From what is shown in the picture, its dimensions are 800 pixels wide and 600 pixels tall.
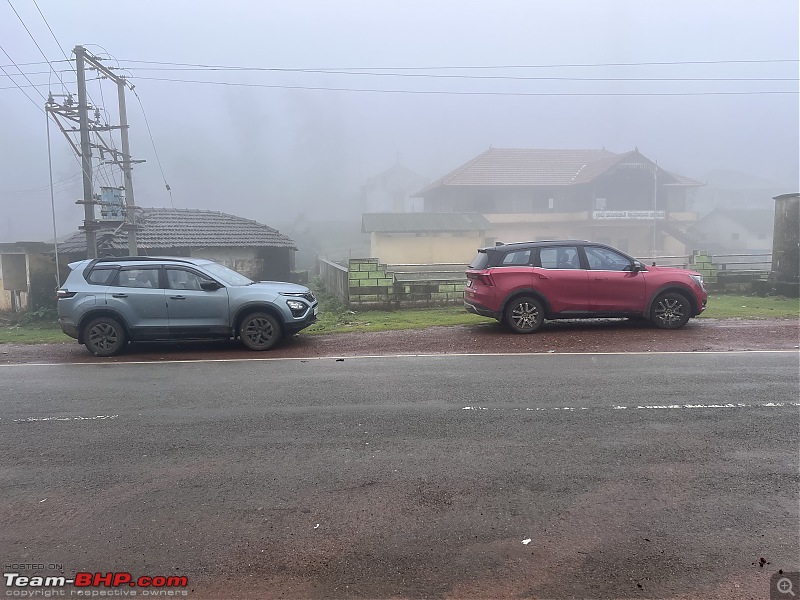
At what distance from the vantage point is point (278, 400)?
6.50 m

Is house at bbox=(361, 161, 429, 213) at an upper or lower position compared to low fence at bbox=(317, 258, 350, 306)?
upper

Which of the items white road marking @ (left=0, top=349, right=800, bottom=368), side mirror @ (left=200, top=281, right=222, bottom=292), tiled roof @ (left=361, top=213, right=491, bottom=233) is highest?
tiled roof @ (left=361, top=213, right=491, bottom=233)

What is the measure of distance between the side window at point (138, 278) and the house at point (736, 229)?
47601 mm

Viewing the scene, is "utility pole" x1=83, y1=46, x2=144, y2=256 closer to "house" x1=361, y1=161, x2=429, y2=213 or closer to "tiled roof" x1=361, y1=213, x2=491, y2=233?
"tiled roof" x1=361, y1=213, x2=491, y2=233

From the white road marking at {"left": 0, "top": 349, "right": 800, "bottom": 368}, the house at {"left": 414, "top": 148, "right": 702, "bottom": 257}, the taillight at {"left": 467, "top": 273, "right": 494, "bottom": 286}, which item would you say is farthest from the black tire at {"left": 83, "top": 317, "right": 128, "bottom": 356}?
the house at {"left": 414, "top": 148, "right": 702, "bottom": 257}

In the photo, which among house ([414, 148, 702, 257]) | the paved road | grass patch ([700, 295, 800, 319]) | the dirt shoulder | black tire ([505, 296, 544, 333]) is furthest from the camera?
house ([414, 148, 702, 257])

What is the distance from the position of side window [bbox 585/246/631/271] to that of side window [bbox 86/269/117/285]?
8.55 m

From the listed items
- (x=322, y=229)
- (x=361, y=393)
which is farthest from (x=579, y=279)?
(x=322, y=229)

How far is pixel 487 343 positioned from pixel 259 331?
3.97m

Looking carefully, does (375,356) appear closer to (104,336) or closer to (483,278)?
(483,278)

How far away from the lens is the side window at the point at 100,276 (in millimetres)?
9844

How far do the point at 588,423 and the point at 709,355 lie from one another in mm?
4250

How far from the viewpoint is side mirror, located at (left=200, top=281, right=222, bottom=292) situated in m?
9.83

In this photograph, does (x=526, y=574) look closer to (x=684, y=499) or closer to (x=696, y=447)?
(x=684, y=499)
